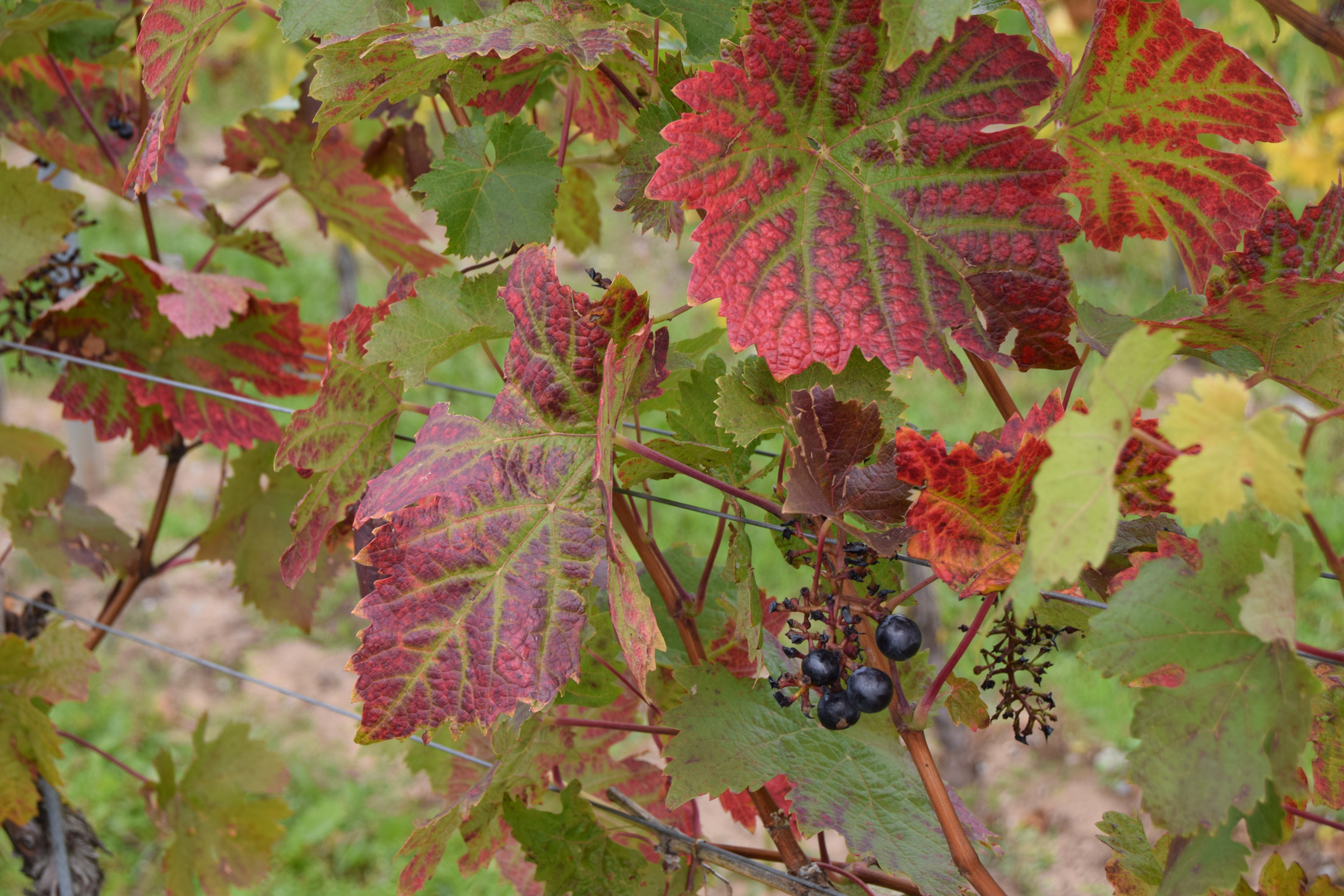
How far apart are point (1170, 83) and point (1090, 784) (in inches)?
112

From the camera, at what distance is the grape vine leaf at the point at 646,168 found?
0.84 meters

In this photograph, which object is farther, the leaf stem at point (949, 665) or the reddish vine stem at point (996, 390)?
the reddish vine stem at point (996, 390)

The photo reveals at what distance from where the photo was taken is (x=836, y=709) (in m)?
0.73

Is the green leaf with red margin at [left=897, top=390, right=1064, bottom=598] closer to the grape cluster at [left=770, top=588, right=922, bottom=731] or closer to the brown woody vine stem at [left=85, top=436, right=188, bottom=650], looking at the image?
the grape cluster at [left=770, top=588, right=922, bottom=731]

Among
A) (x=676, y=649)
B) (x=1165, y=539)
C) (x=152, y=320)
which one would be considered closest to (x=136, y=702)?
(x=152, y=320)

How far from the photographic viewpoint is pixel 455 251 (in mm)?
942

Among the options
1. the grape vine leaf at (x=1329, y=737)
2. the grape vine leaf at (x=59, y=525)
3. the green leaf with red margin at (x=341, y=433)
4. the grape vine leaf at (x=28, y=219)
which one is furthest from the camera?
the grape vine leaf at (x=59, y=525)

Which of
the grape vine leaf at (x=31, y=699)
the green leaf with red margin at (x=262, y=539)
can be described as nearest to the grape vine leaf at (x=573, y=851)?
the green leaf with red margin at (x=262, y=539)

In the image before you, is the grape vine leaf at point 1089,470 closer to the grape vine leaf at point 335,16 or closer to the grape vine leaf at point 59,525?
the grape vine leaf at point 335,16

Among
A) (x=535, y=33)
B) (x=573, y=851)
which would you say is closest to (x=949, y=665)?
(x=573, y=851)

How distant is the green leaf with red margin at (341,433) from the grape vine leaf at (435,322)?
3 cm

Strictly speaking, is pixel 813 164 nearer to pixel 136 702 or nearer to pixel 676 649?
pixel 676 649

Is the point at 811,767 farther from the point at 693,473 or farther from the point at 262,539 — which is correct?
the point at 262,539

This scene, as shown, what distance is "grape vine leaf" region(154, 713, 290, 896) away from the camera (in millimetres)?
1557
